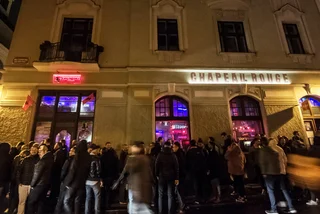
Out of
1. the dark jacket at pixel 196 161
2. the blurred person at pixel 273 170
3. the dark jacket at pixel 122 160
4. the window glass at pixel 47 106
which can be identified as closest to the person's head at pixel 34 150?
the dark jacket at pixel 122 160

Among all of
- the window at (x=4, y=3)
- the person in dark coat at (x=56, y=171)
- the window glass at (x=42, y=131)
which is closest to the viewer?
the person in dark coat at (x=56, y=171)

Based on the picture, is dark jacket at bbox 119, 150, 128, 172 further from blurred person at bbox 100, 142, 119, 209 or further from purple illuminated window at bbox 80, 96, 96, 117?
purple illuminated window at bbox 80, 96, 96, 117

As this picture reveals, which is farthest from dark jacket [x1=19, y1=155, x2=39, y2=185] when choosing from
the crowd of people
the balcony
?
the balcony

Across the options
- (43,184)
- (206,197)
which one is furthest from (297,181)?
(43,184)

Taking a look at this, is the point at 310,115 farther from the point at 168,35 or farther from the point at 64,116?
the point at 64,116

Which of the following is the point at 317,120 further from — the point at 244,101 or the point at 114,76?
the point at 114,76

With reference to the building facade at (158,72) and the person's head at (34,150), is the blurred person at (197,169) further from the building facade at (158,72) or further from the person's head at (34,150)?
the person's head at (34,150)

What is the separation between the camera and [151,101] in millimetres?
9023

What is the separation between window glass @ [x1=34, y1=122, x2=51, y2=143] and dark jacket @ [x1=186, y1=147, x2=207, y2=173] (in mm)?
6566

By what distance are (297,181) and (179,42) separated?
8.10 metres

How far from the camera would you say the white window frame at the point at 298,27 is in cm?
1005

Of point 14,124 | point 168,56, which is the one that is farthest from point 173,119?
point 14,124

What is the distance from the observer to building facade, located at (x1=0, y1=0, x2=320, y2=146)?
8.86 metres

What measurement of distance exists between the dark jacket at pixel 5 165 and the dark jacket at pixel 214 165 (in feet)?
19.3
